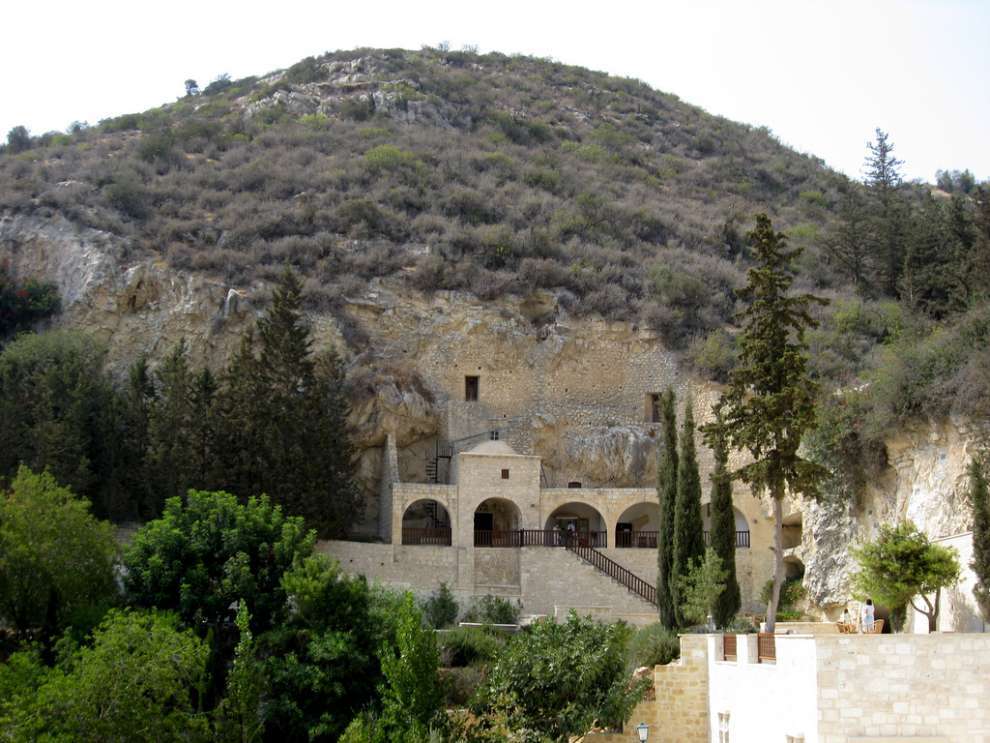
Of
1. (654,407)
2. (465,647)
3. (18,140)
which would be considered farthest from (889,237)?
(18,140)

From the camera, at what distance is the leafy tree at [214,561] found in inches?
929

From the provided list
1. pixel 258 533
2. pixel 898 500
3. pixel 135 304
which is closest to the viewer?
pixel 258 533

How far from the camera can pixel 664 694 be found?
20.5 m

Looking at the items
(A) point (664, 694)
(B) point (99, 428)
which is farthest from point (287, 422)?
(A) point (664, 694)

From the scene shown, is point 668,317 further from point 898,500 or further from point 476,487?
point 898,500

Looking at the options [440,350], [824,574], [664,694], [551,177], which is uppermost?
[551,177]

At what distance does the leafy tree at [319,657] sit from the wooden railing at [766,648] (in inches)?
234

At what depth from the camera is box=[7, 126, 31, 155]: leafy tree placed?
5722 cm

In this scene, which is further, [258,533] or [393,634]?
[258,533]

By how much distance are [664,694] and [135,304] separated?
945 inches

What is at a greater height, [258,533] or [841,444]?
[841,444]

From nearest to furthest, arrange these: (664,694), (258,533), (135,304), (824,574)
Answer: (664,694) → (258,533) → (824,574) → (135,304)

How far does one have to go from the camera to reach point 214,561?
80.2 feet

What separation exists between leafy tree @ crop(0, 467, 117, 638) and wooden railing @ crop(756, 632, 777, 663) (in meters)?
13.6
